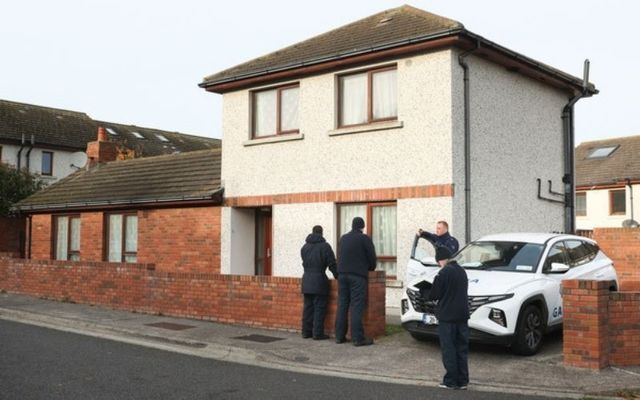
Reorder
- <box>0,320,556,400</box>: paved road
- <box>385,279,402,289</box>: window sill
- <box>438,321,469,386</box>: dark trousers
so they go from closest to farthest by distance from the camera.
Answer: <box>0,320,556,400</box>: paved road → <box>438,321,469,386</box>: dark trousers → <box>385,279,402,289</box>: window sill

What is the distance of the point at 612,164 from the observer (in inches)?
1310

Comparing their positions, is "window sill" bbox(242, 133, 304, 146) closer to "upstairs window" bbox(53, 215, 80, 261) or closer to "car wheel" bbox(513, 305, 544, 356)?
"car wheel" bbox(513, 305, 544, 356)

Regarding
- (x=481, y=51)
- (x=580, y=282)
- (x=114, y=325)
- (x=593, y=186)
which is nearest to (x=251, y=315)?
(x=114, y=325)

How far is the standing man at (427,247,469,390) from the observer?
7.56 meters

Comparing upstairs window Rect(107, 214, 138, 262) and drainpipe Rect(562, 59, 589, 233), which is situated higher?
drainpipe Rect(562, 59, 589, 233)

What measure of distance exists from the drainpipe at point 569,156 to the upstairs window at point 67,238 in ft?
44.2

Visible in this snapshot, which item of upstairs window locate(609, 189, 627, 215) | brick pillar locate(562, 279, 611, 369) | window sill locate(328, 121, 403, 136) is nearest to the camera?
brick pillar locate(562, 279, 611, 369)

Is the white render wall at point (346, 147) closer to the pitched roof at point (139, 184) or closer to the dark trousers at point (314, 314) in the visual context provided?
the pitched roof at point (139, 184)

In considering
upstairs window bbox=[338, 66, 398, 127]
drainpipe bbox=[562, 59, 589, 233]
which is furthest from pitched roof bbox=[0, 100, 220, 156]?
drainpipe bbox=[562, 59, 589, 233]

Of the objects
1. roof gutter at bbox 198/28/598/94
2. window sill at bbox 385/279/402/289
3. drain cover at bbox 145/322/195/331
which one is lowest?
drain cover at bbox 145/322/195/331

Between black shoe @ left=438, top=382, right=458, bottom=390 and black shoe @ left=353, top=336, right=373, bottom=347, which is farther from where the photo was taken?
black shoe @ left=353, top=336, right=373, bottom=347

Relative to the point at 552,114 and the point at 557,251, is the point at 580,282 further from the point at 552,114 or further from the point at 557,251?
the point at 552,114

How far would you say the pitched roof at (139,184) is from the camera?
1677 centimetres

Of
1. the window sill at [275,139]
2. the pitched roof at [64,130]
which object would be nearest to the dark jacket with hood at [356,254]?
the window sill at [275,139]
